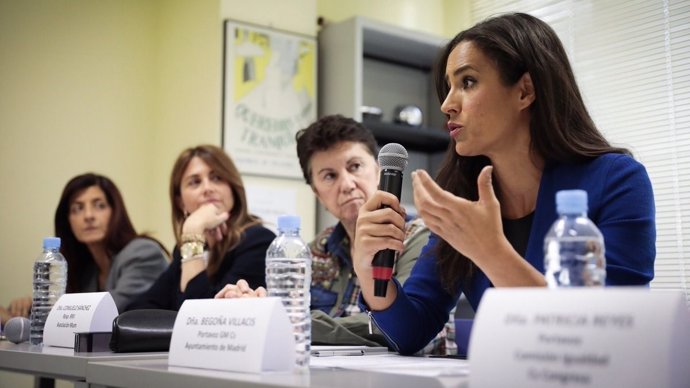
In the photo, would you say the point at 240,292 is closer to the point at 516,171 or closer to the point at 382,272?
the point at 382,272

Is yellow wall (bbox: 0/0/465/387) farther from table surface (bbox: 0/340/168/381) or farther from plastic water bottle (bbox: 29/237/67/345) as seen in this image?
table surface (bbox: 0/340/168/381)

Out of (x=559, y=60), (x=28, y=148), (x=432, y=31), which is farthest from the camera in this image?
(x=432, y=31)

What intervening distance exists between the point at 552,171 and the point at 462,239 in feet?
1.24

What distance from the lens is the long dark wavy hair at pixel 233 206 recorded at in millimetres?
2371

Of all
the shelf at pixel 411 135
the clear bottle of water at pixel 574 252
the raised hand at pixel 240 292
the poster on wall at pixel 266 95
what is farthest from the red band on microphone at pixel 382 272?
the shelf at pixel 411 135

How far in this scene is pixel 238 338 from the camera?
0.99 m

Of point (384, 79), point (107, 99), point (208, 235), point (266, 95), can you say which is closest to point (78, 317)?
point (208, 235)

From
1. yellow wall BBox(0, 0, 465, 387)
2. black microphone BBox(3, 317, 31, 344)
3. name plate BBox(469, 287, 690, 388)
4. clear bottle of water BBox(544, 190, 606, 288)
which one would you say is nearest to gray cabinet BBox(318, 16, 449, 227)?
yellow wall BBox(0, 0, 465, 387)

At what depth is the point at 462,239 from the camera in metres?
1.10

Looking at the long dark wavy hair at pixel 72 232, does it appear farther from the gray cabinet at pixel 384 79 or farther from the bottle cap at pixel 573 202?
the bottle cap at pixel 573 202

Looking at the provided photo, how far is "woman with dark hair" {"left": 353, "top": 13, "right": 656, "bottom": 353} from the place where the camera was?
1.26m

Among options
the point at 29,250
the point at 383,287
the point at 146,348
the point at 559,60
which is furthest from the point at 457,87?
the point at 29,250

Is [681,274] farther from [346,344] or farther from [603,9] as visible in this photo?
[346,344]

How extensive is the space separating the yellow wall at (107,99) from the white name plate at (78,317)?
1.84 m
